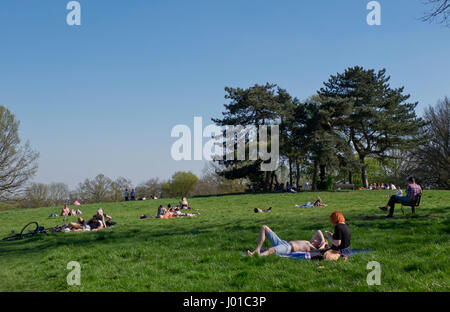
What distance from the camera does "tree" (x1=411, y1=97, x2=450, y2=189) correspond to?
164 feet

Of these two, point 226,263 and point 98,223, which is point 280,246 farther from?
point 98,223

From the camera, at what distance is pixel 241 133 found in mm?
47281

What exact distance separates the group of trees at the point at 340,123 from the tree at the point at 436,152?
0.43 ft

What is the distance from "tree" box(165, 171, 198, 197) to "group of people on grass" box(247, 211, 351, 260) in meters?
58.8

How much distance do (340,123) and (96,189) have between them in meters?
43.5

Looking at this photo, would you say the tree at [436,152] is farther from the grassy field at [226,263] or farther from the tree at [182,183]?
the grassy field at [226,263]

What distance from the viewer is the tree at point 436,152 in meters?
50.1

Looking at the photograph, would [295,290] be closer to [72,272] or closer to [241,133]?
[72,272]

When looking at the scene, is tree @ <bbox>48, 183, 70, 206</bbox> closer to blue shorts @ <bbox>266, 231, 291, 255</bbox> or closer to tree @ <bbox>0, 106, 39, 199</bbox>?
tree @ <bbox>0, 106, 39, 199</bbox>

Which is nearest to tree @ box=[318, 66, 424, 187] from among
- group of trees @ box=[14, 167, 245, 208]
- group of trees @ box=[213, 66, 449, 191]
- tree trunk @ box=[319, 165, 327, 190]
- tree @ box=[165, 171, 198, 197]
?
group of trees @ box=[213, 66, 449, 191]

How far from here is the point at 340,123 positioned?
4669 centimetres

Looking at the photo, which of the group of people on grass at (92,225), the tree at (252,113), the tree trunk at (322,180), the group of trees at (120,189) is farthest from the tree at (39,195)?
the group of people on grass at (92,225)

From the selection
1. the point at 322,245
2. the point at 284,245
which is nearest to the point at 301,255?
the point at 284,245
